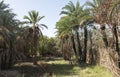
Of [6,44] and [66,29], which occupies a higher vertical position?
[66,29]

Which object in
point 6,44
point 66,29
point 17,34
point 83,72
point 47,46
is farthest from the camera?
point 47,46

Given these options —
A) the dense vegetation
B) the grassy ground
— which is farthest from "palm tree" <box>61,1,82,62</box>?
the grassy ground

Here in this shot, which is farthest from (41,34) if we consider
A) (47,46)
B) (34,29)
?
(47,46)

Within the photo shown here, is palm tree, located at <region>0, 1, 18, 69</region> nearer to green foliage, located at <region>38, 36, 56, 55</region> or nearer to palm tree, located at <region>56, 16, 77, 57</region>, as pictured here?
palm tree, located at <region>56, 16, 77, 57</region>

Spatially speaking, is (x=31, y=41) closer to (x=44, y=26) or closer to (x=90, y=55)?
(x=44, y=26)

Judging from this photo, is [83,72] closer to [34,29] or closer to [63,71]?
[63,71]

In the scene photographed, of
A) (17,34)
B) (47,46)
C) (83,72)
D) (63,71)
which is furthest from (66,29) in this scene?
(47,46)

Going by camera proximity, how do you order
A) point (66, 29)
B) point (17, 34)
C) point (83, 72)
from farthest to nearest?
point (66, 29) → point (17, 34) → point (83, 72)

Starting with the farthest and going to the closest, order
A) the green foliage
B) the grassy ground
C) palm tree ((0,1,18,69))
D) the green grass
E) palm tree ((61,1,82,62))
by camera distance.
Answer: the green foliage → palm tree ((61,1,82,62)) → palm tree ((0,1,18,69)) → the grassy ground → the green grass

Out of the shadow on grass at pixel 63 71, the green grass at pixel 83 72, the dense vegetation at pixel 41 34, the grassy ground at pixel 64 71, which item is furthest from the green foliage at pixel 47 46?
the green grass at pixel 83 72

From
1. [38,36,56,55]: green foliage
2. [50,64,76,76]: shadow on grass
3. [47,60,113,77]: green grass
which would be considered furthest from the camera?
[38,36,56,55]: green foliage

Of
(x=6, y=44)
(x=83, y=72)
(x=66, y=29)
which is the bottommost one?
(x=83, y=72)

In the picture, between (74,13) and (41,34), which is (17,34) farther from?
(74,13)

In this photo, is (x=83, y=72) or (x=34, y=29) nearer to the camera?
(x=83, y=72)
